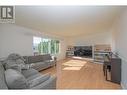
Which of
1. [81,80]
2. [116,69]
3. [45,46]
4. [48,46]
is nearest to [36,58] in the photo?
[45,46]

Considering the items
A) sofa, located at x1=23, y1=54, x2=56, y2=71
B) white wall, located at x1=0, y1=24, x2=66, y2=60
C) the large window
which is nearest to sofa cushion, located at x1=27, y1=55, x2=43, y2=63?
sofa, located at x1=23, y1=54, x2=56, y2=71

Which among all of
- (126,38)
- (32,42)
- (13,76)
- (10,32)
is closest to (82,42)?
(32,42)

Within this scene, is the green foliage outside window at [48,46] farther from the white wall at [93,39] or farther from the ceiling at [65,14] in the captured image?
the ceiling at [65,14]

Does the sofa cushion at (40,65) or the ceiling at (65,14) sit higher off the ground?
the ceiling at (65,14)

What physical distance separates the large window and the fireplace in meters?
1.66

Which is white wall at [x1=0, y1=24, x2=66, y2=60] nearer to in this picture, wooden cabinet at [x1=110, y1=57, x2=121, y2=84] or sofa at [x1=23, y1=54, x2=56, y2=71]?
sofa at [x1=23, y1=54, x2=56, y2=71]

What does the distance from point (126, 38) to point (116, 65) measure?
47.7 inches

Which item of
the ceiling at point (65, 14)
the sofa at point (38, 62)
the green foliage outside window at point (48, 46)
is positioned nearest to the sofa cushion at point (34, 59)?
the sofa at point (38, 62)

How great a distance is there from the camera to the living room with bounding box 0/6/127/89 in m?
3.99

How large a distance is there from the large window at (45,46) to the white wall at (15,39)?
455mm

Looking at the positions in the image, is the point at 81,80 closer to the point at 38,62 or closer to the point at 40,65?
the point at 40,65

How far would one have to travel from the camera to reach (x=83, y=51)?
11.0 m

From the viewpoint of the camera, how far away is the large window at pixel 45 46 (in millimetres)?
7843
